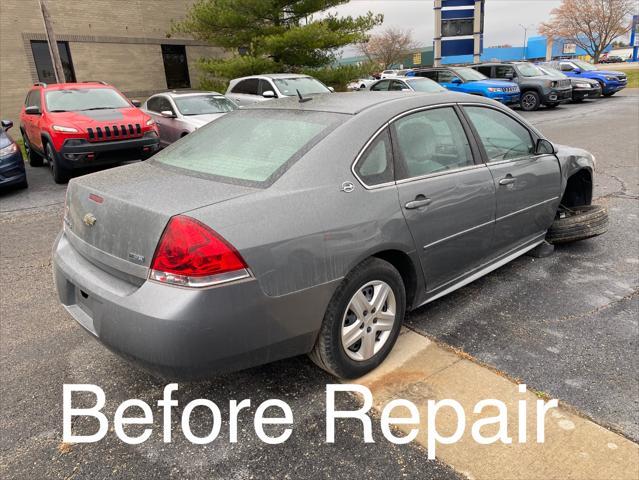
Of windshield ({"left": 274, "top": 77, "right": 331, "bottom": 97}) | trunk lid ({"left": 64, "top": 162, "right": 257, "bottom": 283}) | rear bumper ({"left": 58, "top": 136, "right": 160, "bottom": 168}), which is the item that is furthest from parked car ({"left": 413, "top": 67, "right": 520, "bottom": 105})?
trunk lid ({"left": 64, "top": 162, "right": 257, "bottom": 283})

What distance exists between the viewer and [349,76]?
18984mm

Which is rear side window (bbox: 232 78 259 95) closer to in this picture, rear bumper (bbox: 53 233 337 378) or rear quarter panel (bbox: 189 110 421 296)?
rear quarter panel (bbox: 189 110 421 296)

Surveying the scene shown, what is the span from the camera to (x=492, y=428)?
8.18 ft

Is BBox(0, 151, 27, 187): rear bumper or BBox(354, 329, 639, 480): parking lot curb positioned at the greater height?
BBox(0, 151, 27, 187): rear bumper

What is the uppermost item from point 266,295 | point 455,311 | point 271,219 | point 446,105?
point 446,105

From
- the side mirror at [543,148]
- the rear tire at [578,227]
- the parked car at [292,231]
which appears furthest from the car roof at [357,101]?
the rear tire at [578,227]

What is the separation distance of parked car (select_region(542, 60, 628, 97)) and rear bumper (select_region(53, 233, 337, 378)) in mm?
23975

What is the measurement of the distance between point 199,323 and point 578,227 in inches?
147

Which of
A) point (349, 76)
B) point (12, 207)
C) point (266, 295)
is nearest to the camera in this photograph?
point (266, 295)

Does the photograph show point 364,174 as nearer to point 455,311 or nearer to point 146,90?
point 455,311

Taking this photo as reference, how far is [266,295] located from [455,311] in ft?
6.13

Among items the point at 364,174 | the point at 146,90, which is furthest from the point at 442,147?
the point at 146,90

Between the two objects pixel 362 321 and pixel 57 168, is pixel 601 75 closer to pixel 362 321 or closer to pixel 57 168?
pixel 57 168

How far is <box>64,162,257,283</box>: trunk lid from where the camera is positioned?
7.69ft
